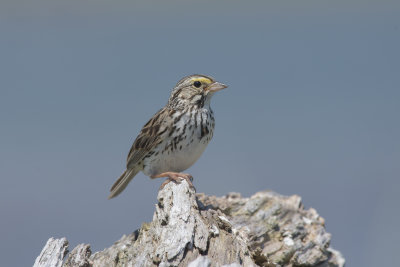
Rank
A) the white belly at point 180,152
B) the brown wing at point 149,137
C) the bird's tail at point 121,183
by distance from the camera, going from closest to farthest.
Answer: the white belly at point 180,152 → the brown wing at point 149,137 → the bird's tail at point 121,183

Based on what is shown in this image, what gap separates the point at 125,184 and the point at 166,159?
5.11ft

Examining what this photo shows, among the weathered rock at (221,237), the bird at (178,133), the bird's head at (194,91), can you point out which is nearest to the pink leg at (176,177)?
the bird at (178,133)

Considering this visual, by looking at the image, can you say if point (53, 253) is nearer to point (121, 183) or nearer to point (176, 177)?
point (176, 177)

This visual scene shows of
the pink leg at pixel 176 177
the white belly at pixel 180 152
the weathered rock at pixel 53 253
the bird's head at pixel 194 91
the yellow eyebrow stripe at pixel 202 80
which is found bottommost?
the weathered rock at pixel 53 253

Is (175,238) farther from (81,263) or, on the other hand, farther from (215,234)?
(81,263)

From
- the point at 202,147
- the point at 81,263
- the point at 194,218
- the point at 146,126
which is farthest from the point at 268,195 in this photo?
the point at 81,263

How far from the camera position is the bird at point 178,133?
31.4ft

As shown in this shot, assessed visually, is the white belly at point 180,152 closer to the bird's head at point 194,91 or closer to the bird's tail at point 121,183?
the bird's head at point 194,91

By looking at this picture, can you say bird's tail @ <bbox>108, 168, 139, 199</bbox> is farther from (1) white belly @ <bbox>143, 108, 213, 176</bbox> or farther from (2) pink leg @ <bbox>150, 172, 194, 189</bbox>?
(2) pink leg @ <bbox>150, 172, 194, 189</bbox>

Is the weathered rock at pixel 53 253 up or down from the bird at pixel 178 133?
down

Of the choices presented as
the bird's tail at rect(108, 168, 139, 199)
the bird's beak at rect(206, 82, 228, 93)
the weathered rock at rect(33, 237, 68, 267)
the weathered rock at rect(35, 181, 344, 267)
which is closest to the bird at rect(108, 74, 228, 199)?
the bird's beak at rect(206, 82, 228, 93)

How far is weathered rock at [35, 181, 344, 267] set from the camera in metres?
7.32

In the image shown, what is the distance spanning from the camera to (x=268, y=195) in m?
10.8

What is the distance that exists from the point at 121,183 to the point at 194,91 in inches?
91.4
